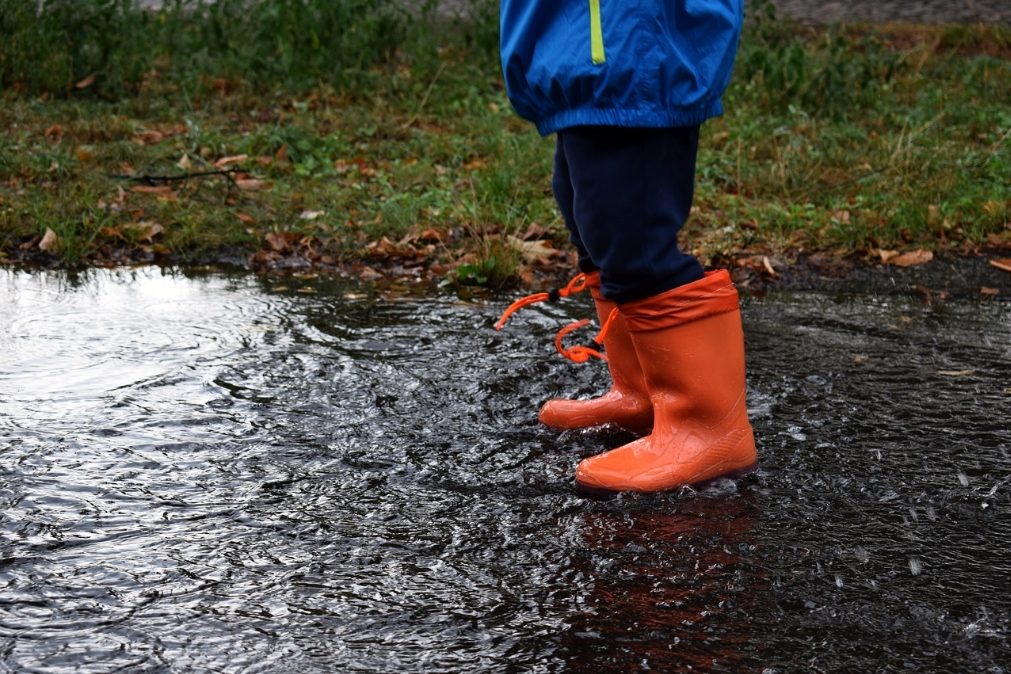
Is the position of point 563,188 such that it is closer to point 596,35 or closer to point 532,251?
point 596,35

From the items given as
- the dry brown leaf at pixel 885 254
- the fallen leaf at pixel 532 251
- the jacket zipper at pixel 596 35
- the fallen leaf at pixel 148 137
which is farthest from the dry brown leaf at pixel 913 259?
the fallen leaf at pixel 148 137

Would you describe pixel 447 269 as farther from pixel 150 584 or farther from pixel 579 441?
pixel 150 584

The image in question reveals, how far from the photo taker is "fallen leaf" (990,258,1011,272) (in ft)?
14.6

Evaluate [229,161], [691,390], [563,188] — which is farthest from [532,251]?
[691,390]

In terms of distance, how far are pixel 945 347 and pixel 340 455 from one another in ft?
6.34

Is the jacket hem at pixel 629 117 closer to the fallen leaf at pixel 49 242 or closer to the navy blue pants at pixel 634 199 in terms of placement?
the navy blue pants at pixel 634 199

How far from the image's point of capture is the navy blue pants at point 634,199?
7.54 ft

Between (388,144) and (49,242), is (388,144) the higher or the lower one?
the higher one

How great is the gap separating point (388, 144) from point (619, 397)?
149 inches

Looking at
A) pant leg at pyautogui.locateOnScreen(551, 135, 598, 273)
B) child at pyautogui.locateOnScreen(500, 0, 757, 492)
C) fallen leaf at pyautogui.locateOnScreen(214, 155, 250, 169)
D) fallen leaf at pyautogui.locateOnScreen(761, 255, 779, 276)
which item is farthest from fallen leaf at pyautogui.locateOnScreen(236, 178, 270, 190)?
child at pyautogui.locateOnScreen(500, 0, 757, 492)

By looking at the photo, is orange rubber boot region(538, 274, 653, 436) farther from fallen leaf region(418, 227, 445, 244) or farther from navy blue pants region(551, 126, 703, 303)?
fallen leaf region(418, 227, 445, 244)

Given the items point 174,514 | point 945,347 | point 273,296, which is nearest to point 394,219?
point 273,296

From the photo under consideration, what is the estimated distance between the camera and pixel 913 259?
460 centimetres

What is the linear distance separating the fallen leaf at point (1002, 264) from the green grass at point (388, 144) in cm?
Result: 26
